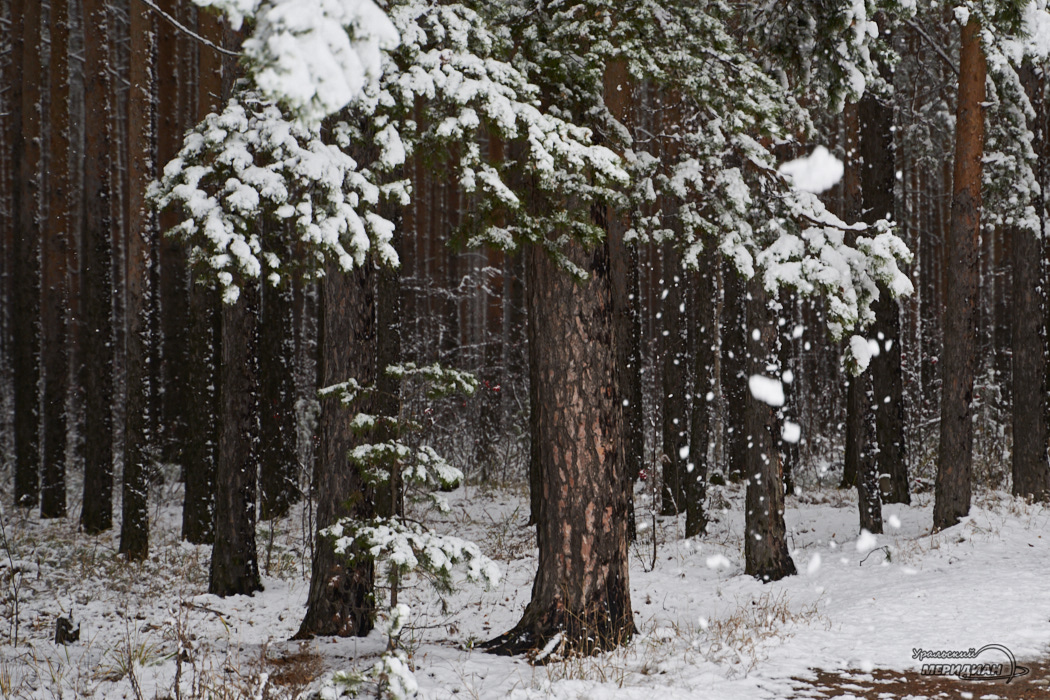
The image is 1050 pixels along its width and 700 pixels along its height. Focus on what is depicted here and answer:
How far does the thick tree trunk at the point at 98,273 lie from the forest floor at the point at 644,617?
1097 millimetres

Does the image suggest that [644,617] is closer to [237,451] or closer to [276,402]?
[237,451]

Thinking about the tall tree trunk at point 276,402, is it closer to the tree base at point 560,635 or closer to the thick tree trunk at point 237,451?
the thick tree trunk at point 237,451

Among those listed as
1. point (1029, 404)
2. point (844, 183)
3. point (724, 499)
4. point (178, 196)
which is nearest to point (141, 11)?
point (178, 196)

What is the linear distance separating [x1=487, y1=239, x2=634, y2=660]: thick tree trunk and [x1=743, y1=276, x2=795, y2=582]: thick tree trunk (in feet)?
10.7

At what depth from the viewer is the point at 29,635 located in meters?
7.54

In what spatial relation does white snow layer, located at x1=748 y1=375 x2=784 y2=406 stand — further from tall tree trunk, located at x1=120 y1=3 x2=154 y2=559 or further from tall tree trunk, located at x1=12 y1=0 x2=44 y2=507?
tall tree trunk, located at x1=12 y1=0 x2=44 y2=507

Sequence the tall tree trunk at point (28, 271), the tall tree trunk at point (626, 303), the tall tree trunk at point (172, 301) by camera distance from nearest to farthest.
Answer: the tall tree trunk at point (626, 303) < the tall tree trunk at point (28, 271) < the tall tree trunk at point (172, 301)

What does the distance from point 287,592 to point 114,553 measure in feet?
10.9

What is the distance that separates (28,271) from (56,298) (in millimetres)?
1270

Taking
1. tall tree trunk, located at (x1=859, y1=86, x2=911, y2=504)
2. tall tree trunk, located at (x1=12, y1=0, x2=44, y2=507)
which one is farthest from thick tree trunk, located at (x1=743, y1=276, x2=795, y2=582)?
tall tree trunk, located at (x1=12, y1=0, x2=44, y2=507)

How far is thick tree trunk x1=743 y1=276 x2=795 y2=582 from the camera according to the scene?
896 cm

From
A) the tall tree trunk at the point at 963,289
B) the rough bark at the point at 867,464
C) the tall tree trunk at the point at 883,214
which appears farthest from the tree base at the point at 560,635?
the tall tree trunk at the point at 883,214

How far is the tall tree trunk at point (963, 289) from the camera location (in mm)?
10102

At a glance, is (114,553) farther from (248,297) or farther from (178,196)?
(178,196)
